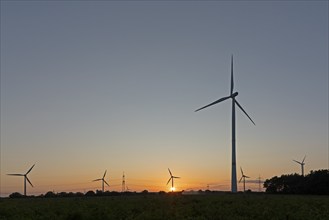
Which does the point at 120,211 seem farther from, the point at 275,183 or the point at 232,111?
the point at 275,183

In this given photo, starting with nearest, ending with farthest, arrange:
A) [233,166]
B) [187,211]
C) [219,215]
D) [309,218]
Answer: [309,218] < [219,215] < [187,211] < [233,166]

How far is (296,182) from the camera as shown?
161500 mm

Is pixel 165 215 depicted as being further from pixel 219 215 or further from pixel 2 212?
pixel 2 212

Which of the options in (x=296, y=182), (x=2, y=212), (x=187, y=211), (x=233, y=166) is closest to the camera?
(x=187, y=211)

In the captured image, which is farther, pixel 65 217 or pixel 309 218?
pixel 65 217

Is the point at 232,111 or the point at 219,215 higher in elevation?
the point at 232,111

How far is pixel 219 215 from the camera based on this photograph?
165 feet

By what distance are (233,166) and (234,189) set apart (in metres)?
5.01

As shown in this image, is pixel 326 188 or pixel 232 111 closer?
pixel 232 111

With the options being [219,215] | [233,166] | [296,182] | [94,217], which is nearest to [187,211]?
[219,215]

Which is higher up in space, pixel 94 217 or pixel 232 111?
pixel 232 111

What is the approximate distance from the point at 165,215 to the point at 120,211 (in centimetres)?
855

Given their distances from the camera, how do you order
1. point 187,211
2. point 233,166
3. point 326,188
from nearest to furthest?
point 187,211
point 233,166
point 326,188

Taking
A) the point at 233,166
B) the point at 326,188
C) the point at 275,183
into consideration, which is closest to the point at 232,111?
the point at 233,166
